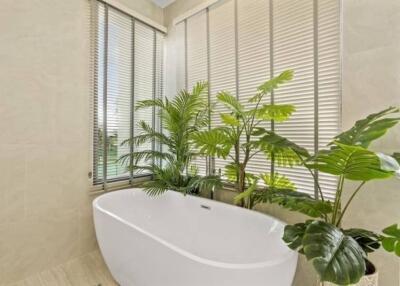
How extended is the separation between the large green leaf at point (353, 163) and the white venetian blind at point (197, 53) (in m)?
1.58

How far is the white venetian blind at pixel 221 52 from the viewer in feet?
6.98

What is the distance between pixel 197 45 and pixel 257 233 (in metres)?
2.01

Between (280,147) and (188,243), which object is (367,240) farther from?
(188,243)

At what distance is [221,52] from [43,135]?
5.93 ft

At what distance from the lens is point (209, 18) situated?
90.6 inches

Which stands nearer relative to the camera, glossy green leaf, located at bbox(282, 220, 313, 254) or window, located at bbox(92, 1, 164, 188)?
glossy green leaf, located at bbox(282, 220, 313, 254)

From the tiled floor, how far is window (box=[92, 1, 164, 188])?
0.73m

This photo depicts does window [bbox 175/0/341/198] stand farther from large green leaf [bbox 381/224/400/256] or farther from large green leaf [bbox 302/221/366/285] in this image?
large green leaf [bbox 302/221/366/285]

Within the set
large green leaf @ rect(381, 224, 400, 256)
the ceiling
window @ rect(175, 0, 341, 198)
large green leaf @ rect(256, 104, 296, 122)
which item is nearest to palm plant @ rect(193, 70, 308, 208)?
large green leaf @ rect(256, 104, 296, 122)

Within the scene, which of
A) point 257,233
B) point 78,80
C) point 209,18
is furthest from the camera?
point 209,18

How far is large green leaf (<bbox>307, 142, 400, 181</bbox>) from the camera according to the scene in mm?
746

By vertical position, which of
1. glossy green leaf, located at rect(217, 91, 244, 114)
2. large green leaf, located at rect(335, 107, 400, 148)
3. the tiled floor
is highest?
glossy green leaf, located at rect(217, 91, 244, 114)

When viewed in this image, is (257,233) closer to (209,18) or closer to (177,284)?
(177,284)

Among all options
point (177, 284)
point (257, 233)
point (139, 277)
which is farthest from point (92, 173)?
point (257, 233)
